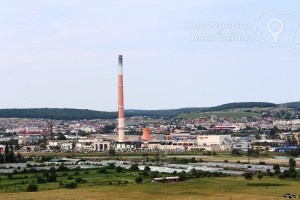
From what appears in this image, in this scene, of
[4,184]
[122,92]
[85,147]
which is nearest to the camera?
[4,184]

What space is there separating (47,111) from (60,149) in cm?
6384

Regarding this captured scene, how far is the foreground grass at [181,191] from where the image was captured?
1906 centimetres

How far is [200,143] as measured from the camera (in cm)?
5259

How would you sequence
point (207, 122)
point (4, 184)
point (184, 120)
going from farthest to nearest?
point (184, 120) → point (207, 122) → point (4, 184)

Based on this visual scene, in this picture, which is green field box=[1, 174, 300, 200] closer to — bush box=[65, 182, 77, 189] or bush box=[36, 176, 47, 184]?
bush box=[65, 182, 77, 189]

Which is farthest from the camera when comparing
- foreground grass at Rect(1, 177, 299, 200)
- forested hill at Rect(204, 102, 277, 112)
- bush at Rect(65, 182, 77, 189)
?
forested hill at Rect(204, 102, 277, 112)

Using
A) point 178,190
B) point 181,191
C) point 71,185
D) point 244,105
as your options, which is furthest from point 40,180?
point 244,105

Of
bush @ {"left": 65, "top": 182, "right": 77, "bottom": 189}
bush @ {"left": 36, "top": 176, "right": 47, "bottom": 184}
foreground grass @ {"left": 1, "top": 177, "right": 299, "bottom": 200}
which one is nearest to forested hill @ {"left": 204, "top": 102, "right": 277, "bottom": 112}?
foreground grass @ {"left": 1, "top": 177, "right": 299, "bottom": 200}

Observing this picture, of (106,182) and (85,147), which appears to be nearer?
(106,182)

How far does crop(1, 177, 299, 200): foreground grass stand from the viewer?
1906cm

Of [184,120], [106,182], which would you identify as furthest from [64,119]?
[106,182]

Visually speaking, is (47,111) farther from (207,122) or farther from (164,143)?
(164,143)

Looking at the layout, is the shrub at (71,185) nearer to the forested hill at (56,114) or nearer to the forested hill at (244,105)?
the forested hill at (56,114)

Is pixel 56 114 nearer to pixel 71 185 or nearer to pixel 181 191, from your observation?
pixel 71 185
